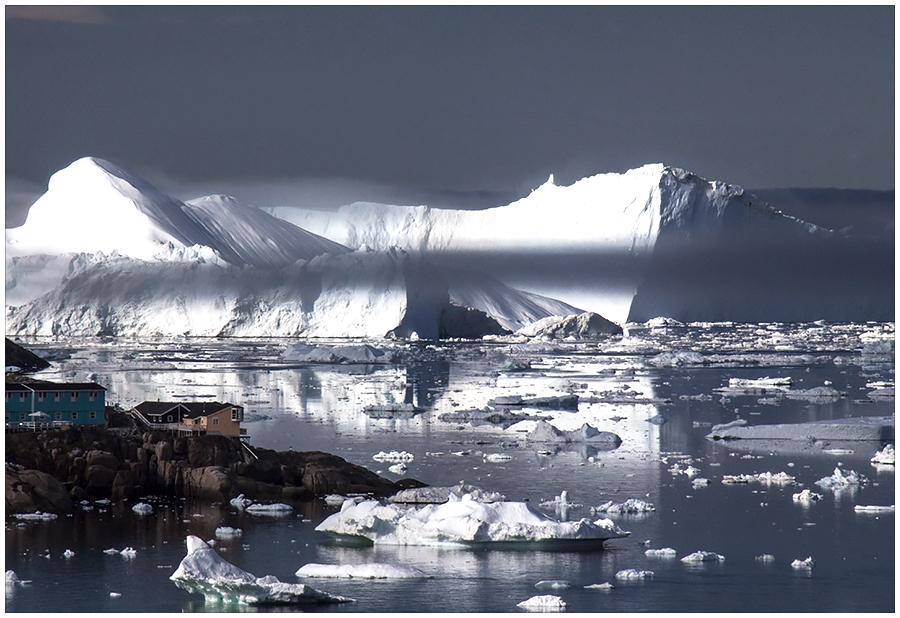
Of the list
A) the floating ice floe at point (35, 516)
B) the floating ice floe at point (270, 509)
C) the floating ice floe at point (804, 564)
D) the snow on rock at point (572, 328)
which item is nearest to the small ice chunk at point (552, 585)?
the floating ice floe at point (804, 564)

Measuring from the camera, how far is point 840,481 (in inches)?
436

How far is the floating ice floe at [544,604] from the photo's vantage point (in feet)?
22.4

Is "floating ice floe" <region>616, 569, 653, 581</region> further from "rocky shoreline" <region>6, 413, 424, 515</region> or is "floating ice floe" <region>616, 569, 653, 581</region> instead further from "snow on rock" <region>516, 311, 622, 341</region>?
"snow on rock" <region>516, 311, 622, 341</region>

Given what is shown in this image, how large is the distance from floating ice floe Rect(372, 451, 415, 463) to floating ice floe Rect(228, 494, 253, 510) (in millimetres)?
2669

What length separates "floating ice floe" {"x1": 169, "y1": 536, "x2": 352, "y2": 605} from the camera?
677 cm

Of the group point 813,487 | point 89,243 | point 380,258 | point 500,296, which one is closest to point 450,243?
point 500,296

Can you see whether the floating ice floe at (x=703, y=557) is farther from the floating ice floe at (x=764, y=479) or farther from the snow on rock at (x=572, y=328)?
the snow on rock at (x=572, y=328)

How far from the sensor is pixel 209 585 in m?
6.80

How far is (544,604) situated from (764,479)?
5149mm

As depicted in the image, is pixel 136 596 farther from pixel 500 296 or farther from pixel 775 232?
pixel 775 232

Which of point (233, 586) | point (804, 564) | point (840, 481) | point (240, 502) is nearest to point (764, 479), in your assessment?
point (840, 481)

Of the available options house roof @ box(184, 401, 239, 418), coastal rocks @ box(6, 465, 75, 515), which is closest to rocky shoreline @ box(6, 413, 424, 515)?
coastal rocks @ box(6, 465, 75, 515)

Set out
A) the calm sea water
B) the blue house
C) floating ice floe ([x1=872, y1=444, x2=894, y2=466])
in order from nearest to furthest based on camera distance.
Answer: the calm sea water < the blue house < floating ice floe ([x1=872, y1=444, x2=894, y2=466])

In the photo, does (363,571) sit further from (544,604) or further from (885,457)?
(885,457)
